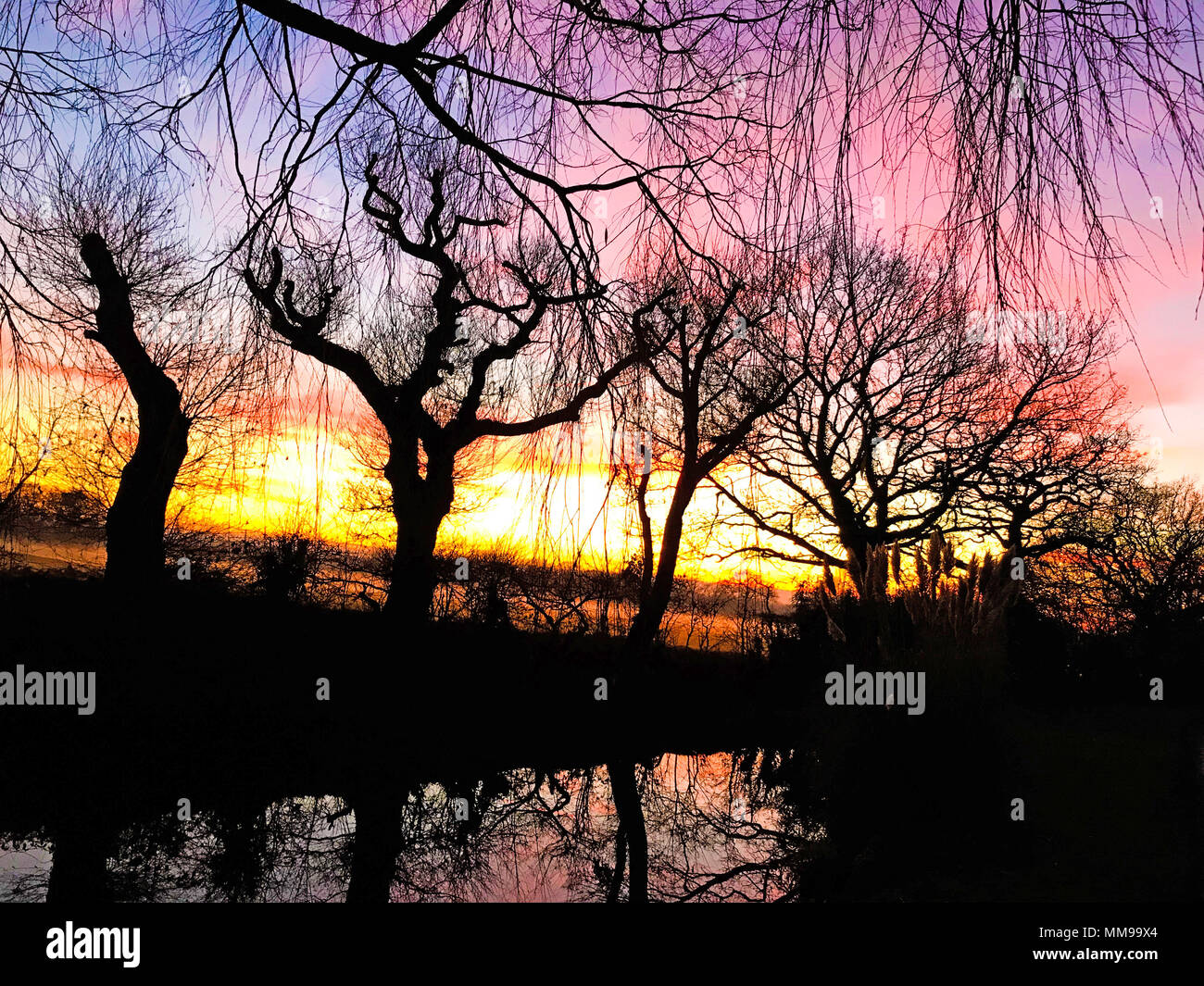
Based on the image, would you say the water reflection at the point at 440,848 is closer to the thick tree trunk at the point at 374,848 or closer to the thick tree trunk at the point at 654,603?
the thick tree trunk at the point at 374,848

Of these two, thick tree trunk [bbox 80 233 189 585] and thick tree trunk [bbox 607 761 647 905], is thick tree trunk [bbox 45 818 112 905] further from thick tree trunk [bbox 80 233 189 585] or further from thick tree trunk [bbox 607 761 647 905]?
thick tree trunk [bbox 80 233 189 585]

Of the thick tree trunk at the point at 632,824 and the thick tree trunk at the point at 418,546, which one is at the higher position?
the thick tree trunk at the point at 418,546

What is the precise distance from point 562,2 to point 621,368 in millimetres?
721

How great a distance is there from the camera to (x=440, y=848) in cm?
391

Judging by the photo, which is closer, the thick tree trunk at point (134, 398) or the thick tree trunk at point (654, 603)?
the thick tree trunk at point (654, 603)

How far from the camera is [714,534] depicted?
13.1 metres

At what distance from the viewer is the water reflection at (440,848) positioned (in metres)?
3.21

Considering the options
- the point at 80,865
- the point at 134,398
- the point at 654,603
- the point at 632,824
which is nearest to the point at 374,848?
the point at 80,865

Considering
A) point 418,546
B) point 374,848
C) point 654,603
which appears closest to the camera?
point 374,848

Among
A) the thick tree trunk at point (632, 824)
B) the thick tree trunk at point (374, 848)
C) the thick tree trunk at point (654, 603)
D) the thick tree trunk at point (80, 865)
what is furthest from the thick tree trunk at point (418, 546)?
the thick tree trunk at point (80, 865)

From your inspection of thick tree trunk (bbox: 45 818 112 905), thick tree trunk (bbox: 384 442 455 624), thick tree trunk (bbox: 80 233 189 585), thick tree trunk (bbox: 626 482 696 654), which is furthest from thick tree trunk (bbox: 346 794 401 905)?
thick tree trunk (bbox: 80 233 189 585)

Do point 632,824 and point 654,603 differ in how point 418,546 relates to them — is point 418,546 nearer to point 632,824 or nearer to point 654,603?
point 654,603

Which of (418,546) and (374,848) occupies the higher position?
(418,546)
